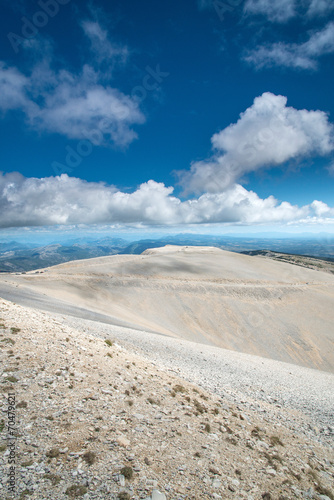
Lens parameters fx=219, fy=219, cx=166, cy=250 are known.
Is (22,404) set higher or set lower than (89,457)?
higher

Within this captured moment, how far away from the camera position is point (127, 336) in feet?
73.7

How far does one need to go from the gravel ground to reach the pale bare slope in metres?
13.7

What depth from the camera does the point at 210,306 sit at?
50.2m

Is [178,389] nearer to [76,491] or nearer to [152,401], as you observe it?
[152,401]

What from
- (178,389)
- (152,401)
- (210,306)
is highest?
(152,401)

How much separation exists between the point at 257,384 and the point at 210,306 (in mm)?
33729

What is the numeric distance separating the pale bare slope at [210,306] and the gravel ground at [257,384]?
13.7 m

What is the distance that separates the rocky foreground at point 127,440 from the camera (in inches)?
246

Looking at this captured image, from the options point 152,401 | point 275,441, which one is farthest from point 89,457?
point 275,441

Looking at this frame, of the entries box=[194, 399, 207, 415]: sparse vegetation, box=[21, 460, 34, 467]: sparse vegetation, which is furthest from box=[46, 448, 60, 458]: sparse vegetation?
box=[194, 399, 207, 415]: sparse vegetation

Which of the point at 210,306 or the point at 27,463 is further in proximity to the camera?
the point at 210,306

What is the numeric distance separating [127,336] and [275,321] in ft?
126

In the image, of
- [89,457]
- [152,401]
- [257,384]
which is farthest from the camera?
[257,384]

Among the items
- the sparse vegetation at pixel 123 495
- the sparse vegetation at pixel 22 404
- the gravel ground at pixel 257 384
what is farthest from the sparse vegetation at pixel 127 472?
the gravel ground at pixel 257 384
